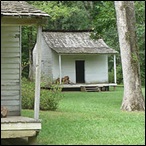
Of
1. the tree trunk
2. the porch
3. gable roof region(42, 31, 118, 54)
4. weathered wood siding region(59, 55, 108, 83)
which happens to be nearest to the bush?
the tree trunk

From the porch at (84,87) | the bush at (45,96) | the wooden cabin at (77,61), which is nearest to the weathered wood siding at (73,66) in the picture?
the wooden cabin at (77,61)

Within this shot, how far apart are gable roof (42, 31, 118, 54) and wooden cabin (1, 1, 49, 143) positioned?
20518mm

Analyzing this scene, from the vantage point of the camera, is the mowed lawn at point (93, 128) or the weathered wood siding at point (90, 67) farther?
the weathered wood siding at point (90, 67)

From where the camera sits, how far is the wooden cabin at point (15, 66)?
9.77 m

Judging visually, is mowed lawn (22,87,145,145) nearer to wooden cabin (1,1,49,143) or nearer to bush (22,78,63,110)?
wooden cabin (1,1,49,143)

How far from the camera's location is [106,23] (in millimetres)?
21797

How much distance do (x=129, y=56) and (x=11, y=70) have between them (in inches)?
291

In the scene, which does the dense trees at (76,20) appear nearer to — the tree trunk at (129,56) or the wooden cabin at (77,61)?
the wooden cabin at (77,61)

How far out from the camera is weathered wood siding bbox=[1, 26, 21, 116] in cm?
1243

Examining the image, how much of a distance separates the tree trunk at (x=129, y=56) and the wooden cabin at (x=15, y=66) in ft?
23.1

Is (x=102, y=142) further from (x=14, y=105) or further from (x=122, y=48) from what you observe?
(x=122, y=48)

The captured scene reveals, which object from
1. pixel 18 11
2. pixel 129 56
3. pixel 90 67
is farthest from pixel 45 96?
pixel 90 67

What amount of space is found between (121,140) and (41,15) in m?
3.53

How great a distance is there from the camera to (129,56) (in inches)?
733
